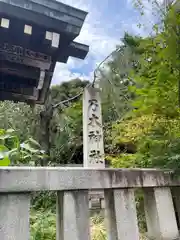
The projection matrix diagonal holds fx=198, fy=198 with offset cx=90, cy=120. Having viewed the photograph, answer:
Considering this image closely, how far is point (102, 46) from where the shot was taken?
9.95 m

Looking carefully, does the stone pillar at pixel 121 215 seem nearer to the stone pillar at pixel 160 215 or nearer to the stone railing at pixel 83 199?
the stone railing at pixel 83 199

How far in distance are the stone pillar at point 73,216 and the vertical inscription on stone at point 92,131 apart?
3.96 meters

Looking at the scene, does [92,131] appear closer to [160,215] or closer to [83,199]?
[160,215]

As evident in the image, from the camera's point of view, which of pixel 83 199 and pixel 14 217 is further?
pixel 83 199

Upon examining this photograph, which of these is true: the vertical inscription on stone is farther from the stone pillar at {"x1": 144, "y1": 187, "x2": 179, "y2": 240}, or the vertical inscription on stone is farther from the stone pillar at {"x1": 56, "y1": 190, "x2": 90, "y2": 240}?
the stone pillar at {"x1": 56, "y1": 190, "x2": 90, "y2": 240}

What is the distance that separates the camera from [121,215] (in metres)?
1.06

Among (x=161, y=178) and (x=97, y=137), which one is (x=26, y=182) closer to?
(x=161, y=178)

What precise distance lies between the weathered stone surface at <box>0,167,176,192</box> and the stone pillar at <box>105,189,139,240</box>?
55 millimetres

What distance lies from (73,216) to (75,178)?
7.0 inches

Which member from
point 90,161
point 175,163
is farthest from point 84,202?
point 90,161

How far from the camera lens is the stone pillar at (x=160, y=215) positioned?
3.70 ft

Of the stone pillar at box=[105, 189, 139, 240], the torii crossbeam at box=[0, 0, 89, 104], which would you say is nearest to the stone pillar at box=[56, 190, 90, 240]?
the stone pillar at box=[105, 189, 139, 240]

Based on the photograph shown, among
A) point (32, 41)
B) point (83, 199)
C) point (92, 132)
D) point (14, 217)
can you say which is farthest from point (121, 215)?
point (92, 132)

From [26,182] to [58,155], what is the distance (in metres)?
7.10
